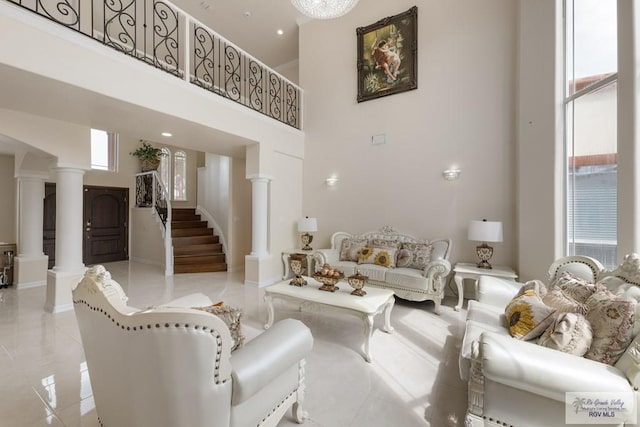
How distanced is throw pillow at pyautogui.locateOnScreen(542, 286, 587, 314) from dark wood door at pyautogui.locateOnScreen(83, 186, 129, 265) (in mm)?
9129

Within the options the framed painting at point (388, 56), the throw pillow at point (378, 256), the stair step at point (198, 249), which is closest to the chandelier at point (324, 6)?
the framed painting at point (388, 56)

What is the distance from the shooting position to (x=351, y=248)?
471 centimetres

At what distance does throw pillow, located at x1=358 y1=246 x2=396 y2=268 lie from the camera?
424 centimetres

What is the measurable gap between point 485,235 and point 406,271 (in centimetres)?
114

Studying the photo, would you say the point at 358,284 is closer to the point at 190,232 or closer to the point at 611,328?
the point at 611,328

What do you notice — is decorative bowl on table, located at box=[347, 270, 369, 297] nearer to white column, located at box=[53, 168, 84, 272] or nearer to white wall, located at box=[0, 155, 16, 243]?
white column, located at box=[53, 168, 84, 272]

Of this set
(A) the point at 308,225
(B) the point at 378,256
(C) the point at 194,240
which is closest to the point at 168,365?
(B) the point at 378,256

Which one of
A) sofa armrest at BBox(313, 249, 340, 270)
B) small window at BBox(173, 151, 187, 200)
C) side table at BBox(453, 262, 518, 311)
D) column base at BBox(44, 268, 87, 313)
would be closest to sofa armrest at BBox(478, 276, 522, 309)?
side table at BBox(453, 262, 518, 311)

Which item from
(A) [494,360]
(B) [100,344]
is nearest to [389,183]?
(A) [494,360]

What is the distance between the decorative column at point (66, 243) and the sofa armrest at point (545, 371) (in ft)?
15.5

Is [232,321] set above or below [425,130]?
below

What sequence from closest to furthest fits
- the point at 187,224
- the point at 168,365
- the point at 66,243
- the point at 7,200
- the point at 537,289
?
the point at 168,365, the point at 537,289, the point at 66,243, the point at 7,200, the point at 187,224

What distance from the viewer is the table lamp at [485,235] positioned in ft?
11.8

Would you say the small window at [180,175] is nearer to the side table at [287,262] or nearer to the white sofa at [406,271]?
the side table at [287,262]
